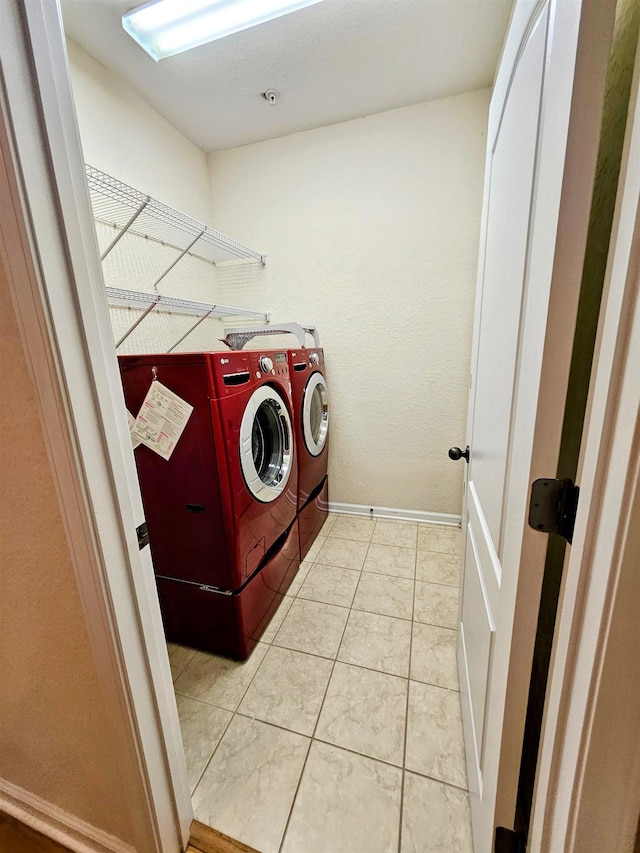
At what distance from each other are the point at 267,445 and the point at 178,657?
3.35 feet

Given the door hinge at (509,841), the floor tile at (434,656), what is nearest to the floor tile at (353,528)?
the floor tile at (434,656)

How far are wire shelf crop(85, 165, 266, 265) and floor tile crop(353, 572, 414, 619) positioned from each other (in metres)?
2.02

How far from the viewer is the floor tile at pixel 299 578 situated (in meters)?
1.82

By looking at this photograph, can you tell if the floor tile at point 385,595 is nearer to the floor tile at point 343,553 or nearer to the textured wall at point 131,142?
the floor tile at point 343,553

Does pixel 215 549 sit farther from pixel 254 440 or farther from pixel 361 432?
pixel 361 432

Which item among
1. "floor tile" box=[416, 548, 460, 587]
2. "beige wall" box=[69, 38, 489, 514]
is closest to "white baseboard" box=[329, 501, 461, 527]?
"beige wall" box=[69, 38, 489, 514]

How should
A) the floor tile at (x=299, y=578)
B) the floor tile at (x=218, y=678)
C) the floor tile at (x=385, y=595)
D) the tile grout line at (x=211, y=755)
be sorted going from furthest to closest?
the floor tile at (x=299, y=578), the floor tile at (x=385, y=595), the floor tile at (x=218, y=678), the tile grout line at (x=211, y=755)

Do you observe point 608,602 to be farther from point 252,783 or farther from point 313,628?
point 313,628

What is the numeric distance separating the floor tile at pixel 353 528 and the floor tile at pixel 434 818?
1317mm

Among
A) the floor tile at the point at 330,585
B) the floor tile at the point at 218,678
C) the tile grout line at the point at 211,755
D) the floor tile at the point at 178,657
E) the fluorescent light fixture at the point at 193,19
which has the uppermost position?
the fluorescent light fixture at the point at 193,19

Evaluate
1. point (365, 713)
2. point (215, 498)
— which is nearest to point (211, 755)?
point (365, 713)

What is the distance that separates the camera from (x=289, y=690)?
1291 millimetres

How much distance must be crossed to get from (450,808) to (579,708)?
858 mm

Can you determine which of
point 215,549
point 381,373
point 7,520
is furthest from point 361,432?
point 7,520
